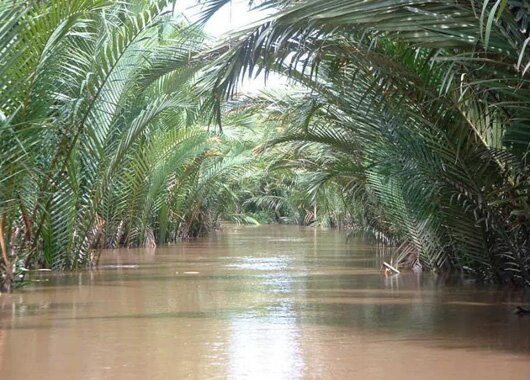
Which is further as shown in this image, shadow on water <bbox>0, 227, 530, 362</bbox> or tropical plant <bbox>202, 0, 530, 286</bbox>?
shadow on water <bbox>0, 227, 530, 362</bbox>

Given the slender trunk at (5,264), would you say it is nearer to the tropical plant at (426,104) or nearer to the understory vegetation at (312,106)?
the understory vegetation at (312,106)

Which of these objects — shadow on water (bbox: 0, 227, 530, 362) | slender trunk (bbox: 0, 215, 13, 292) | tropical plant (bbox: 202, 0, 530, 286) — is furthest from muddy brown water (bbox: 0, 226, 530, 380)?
tropical plant (bbox: 202, 0, 530, 286)

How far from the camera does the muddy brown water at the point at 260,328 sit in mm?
4516

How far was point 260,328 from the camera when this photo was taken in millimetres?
5848

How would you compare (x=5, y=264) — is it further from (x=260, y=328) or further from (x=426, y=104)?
(x=426, y=104)

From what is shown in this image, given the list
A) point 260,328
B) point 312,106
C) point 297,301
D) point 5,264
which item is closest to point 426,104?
point 312,106

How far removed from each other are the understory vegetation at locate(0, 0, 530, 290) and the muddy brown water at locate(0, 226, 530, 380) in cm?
71

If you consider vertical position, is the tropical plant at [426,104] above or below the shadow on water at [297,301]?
above

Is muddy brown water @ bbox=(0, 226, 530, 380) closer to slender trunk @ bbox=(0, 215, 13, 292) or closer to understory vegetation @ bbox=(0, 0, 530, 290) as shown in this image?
slender trunk @ bbox=(0, 215, 13, 292)

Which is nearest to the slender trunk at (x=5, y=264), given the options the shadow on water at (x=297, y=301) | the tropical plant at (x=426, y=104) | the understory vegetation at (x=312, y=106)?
the understory vegetation at (x=312, y=106)

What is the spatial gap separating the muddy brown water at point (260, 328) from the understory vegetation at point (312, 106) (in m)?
0.71

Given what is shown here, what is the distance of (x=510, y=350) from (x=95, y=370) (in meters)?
2.77

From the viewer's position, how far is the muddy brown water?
452 cm

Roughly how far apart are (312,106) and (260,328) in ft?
12.9
